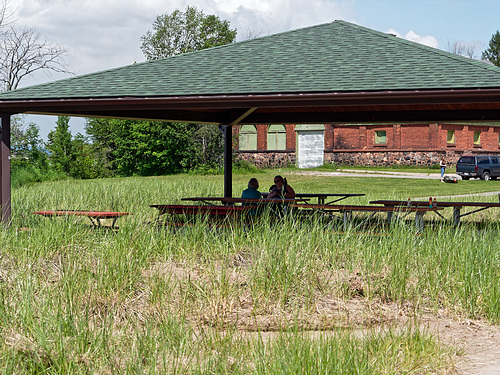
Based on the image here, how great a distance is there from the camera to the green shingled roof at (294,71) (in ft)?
34.0

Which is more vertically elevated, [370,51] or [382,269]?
[370,51]

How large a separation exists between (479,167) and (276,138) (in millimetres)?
15374

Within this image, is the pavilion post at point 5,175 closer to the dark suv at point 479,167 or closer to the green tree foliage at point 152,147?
the dark suv at point 479,167

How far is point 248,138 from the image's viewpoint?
156 feet

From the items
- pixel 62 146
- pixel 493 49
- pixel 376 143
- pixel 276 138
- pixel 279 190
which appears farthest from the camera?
pixel 493 49

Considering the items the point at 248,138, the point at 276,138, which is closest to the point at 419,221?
the point at 276,138

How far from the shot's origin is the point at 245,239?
8977 mm

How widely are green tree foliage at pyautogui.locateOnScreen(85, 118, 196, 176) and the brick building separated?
4234mm

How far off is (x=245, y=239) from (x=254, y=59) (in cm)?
502

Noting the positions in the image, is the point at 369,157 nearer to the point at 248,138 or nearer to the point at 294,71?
the point at 248,138

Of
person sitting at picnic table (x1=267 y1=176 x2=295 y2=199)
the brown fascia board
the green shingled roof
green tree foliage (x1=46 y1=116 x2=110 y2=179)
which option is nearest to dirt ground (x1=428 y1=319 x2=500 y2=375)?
the brown fascia board

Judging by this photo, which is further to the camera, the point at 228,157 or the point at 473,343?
Answer: the point at 228,157

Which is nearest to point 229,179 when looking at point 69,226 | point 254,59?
point 254,59

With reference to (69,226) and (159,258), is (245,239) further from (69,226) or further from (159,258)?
(69,226)
